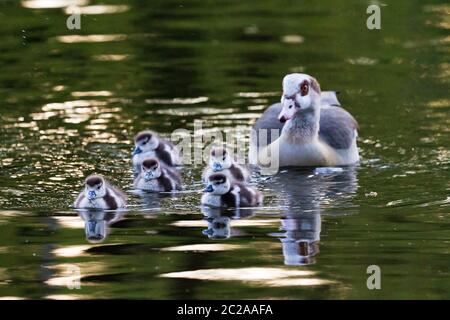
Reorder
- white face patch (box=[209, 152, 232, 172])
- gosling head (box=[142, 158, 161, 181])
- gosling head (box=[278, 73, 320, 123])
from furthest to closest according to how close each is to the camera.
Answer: gosling head (box=[278, 73, 320, 123]) < gosling head (box=[142, 158, 161, 181]) < white face patch (box=[209, 152, 232, 172])

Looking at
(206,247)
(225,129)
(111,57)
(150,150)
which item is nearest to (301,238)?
(206,247)

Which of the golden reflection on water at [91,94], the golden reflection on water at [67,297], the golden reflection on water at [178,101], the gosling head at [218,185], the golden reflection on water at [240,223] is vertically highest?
the golden reflection on water at [91,94]

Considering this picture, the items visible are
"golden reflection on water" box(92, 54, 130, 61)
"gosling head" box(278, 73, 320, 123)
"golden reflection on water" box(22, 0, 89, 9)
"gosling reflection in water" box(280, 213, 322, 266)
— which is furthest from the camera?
"golden reflection on water" box(22, 0, 89, 9)

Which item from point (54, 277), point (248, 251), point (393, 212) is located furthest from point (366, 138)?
point (54, 277)

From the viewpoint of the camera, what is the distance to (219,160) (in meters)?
11.6

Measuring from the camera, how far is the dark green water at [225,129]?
30.1ft

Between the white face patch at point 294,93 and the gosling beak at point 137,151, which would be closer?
the gosling beak at point 137,151

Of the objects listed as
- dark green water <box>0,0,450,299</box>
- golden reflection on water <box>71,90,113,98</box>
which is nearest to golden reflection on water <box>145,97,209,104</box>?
dark green water <box>0,0,450,299</box>

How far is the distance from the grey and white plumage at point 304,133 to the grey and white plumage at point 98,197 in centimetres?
212

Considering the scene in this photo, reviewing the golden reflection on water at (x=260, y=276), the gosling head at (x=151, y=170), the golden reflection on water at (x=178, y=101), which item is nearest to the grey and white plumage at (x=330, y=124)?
the golden reflection on water at (x=178, y=101)

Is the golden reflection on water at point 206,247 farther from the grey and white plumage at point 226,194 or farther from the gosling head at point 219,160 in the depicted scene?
the gosling head at point 219,160

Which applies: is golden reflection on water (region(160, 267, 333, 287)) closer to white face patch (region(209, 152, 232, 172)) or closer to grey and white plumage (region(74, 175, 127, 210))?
grey and white plumage (region(74, 175, 127, 210))

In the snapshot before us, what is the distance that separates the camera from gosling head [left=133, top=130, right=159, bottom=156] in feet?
41.1
